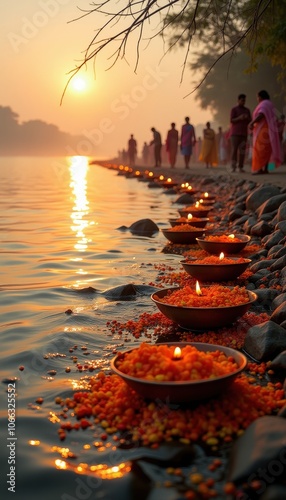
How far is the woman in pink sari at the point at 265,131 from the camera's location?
13758 mm

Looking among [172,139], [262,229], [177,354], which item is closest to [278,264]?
[262,229]

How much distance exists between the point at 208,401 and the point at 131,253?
18.0 feet

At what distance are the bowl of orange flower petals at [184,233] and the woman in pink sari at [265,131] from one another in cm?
613

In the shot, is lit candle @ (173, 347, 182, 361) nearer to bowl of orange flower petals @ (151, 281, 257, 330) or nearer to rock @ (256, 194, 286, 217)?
bowl of orange flower petals @ (151, 281, 257, 330)

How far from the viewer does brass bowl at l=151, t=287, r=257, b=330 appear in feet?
14.3

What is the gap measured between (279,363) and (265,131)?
11.0 m

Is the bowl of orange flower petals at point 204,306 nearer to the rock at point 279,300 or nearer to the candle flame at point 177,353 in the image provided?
the rock at point 279,300

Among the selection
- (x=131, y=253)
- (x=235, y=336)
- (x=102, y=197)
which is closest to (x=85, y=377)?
(x=235, y=336)

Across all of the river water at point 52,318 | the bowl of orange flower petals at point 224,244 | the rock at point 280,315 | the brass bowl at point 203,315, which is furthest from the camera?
the bowl of orange flower petals at point 224,244

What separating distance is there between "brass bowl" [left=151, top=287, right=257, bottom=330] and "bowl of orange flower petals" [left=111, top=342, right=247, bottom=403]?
0.97 meters

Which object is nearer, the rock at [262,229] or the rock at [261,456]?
the rock at [261,456]

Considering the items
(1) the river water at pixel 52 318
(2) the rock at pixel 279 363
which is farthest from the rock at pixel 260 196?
(2) the rock at pixel 279 363

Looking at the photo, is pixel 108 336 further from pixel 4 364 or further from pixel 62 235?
pixel 62 235

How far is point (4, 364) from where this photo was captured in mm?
4141
